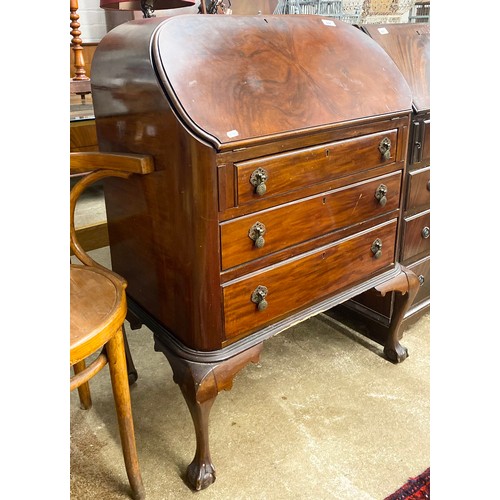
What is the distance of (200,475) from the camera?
→ 53.7 inches

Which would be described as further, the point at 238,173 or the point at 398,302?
the point at 398,302

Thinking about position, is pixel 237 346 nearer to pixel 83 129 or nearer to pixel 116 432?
pixel 116 432

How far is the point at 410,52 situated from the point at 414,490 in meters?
1.40

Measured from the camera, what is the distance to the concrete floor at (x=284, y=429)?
1.40m

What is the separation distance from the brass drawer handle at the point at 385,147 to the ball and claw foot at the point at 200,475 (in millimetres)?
1024

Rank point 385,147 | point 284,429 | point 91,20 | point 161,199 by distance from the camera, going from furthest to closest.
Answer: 1. point 91,20
2. point 284,429
3. point 385,147
4. point 161,199

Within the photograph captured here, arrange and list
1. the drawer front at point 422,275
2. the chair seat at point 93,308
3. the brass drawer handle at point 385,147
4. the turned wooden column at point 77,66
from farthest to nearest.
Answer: the turned wooden column at point 77,66 → the drawer front at point 422,275 → the brass drawer handle at point 385,147 → the chair seat at point 93,308

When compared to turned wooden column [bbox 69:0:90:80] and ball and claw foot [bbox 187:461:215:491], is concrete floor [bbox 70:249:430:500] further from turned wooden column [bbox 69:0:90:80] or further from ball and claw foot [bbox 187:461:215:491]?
turned wooden column [bbox 69:0:90:80]

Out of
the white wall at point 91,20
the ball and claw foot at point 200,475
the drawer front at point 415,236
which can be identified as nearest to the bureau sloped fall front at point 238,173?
the ball and claw foot at point 200,475

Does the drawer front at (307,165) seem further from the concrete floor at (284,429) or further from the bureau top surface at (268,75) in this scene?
the concrete floor at (284,429)

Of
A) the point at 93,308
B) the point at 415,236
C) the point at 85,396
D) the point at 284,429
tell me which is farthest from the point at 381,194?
the point at 85,396

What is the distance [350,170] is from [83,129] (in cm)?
147

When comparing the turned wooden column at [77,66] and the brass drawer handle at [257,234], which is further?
the turned wooden column at [77,66]

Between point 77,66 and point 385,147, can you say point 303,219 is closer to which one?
point 385,147
